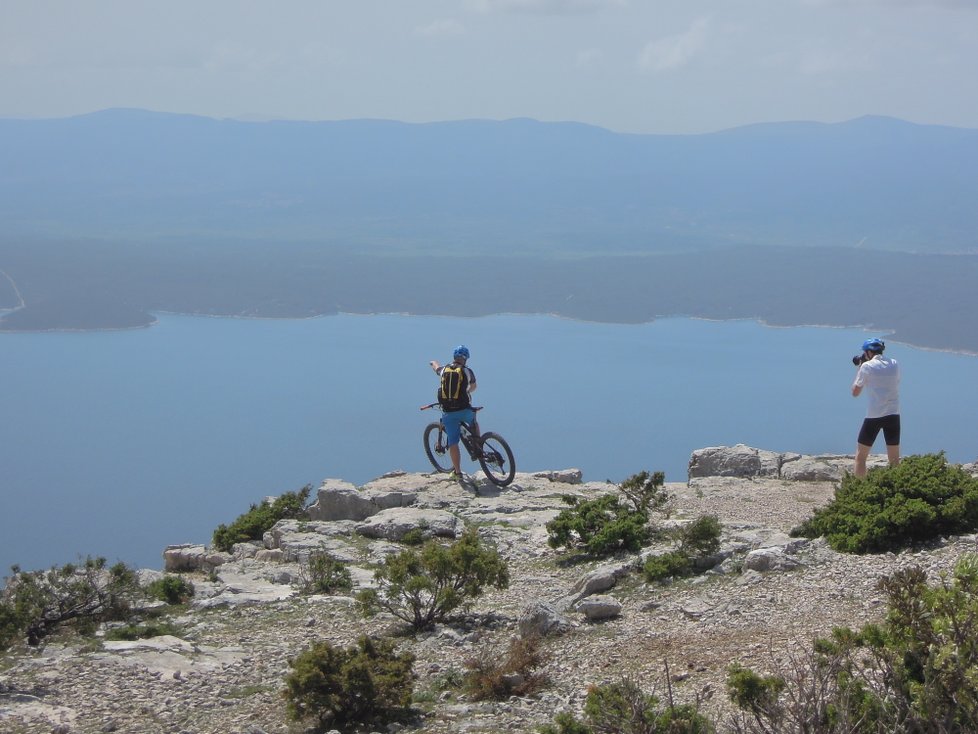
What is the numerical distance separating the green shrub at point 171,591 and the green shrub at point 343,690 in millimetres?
3614

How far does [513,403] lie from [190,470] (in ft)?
142

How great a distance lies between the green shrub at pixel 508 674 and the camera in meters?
6.86

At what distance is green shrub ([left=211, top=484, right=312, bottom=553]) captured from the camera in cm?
1392

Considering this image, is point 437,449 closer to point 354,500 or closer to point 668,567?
point 354,500

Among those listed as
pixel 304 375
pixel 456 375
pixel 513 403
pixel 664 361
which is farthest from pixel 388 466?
pixel 456 375

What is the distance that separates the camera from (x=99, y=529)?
10200cm

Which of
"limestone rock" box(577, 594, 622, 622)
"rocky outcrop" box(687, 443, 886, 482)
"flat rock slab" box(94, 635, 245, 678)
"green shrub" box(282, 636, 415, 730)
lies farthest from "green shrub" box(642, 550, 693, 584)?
"rocky outcrop" box(687, 443, 886, 482)

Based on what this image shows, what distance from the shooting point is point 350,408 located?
140875 millimetres

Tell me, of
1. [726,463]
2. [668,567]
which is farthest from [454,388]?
[668,567]

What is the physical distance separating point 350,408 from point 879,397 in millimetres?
131495

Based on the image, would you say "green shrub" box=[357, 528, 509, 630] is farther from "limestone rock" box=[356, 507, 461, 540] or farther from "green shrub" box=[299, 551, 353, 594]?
"limestone rock" box=[356, 507, 461, 540]

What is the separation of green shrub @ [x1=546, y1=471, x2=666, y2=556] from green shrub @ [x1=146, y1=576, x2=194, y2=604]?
3715 mm

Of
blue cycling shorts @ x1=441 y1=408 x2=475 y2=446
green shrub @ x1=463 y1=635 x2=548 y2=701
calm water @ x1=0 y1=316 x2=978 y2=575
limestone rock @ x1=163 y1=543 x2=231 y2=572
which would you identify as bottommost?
green shrub @ x1=463 y1=635 x2=548 y2=701

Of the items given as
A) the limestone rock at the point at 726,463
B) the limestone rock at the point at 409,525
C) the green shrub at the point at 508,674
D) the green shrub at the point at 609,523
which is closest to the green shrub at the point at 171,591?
the limestone rock at the point at 409,525
